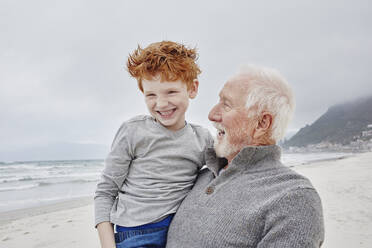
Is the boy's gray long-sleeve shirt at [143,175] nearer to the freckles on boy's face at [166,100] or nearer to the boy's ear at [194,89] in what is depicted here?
the freckles on boy's face at [166,100]

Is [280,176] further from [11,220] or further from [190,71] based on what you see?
[11,220]

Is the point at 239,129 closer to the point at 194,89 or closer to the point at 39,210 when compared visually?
the point at 194,89

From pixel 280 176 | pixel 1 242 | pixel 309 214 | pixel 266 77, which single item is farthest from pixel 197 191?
pixel 1 242

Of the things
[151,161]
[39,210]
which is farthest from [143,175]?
[39,210]

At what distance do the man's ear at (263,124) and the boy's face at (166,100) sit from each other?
1.53 ft

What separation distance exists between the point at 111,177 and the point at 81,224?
4.79m

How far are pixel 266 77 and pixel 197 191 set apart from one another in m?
0.81

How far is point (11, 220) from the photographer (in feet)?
20.6

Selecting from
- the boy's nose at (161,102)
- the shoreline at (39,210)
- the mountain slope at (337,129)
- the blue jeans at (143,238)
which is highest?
the boy's nose at (161,102)

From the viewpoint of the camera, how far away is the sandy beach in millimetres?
4406

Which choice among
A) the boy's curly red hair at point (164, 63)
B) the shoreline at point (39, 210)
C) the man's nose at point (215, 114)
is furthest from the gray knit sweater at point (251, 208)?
the shoreline at point (39, 210)

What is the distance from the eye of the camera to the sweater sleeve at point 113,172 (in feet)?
5.33

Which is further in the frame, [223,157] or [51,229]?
[51,229]

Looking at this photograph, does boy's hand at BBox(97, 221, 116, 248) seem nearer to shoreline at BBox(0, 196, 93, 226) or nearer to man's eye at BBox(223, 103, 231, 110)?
man's eye at BBox(223, 103, 231, 110)
